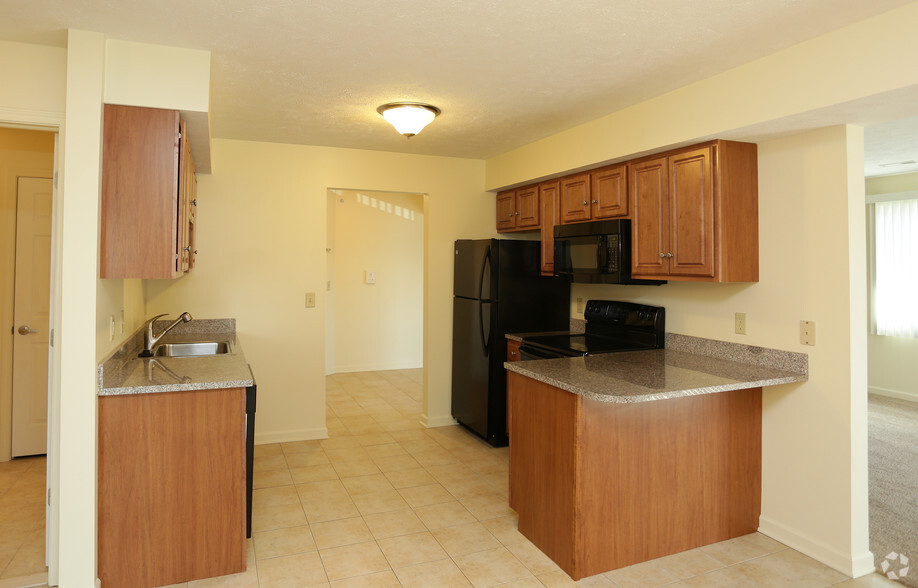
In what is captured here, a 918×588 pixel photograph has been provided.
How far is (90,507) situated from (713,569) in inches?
105

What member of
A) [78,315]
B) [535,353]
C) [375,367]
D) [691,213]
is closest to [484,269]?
[535,353]

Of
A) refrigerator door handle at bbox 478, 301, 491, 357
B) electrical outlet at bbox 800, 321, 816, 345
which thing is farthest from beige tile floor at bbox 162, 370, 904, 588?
electrical outlet at bbox 800, 321, 816, 345

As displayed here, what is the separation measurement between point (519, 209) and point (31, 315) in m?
3.60

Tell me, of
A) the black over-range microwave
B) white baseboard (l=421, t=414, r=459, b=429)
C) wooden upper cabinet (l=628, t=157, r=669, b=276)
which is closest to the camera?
wooden upper cabinet (l=628, t=157, r=669, b=276)

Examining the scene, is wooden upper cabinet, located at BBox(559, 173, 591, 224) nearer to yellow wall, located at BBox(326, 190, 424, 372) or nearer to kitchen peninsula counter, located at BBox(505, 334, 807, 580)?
kitchen peninsula counter, located at BBox(505, 334, 807, 580)

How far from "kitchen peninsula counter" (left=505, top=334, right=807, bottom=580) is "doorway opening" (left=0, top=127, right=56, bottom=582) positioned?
3254mm

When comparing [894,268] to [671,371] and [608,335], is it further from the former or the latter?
[671,371]

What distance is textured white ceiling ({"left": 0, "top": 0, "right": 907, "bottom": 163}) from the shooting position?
82.2 inches

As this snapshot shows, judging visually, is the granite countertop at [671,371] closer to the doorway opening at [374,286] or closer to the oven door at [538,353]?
the oven door at [538,353]

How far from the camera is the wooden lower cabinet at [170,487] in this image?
2332 mm

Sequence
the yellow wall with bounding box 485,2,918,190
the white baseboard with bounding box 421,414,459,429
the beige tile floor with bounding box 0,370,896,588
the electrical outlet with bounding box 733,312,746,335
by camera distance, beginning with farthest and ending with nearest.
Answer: the white baseboard with bounding box 421,414,459,429, the electrical outlet with bounding box 733,312,746,335, the beige tile floor with bounding box 0,370,896,588, the yellow wall with bounding box 485,2,918,190

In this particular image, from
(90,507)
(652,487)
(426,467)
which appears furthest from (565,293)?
(90,507)

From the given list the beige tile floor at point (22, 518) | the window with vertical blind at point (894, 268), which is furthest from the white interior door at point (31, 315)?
the window with vertical blind at point (894, 268)

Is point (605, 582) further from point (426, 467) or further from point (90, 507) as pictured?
point (90, 507)
